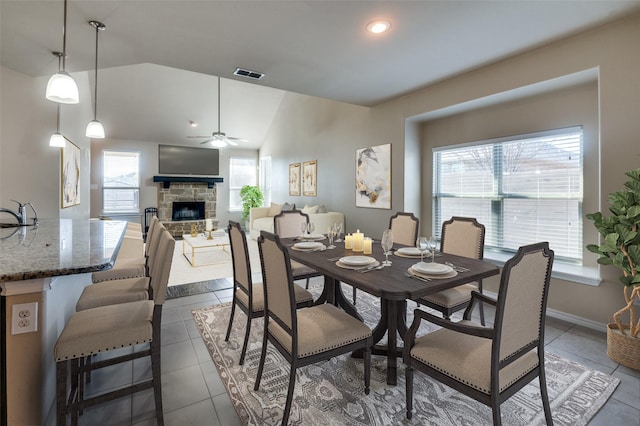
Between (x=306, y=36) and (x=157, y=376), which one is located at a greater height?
(x=306, y=36)

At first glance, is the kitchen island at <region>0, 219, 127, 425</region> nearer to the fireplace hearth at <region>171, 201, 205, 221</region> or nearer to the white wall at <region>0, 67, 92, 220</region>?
the white wall at <region>0, 67, 92, 220</region>

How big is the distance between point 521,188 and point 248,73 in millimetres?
3425

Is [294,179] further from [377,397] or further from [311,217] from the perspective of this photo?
[377,397]

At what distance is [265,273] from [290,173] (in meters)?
6.20

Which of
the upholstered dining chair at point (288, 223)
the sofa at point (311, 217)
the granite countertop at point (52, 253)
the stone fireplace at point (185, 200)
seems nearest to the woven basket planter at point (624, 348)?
the upholstered dining chair at point (288, 223)

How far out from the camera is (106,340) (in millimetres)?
1440

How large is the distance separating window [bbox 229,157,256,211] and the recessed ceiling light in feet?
25.4

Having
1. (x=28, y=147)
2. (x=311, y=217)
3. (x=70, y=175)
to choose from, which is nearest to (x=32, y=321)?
(x=28, y=147)

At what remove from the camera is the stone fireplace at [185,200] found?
8.57 metres

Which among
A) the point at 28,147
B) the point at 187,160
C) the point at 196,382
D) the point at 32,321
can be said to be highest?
the point at 187,160

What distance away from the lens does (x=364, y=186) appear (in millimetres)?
5141

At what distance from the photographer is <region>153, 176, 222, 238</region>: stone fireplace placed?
8.57 metres

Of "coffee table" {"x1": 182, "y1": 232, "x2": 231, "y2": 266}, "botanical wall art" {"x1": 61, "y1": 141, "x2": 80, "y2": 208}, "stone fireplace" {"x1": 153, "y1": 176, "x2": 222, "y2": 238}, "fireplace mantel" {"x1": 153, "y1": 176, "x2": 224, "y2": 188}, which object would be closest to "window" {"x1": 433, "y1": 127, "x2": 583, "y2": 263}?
"coffee table" {"x1": 182, "y1": 232, "x2": 231, "y2": 266}

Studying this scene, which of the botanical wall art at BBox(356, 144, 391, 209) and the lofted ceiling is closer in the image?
the lofted ceiling
